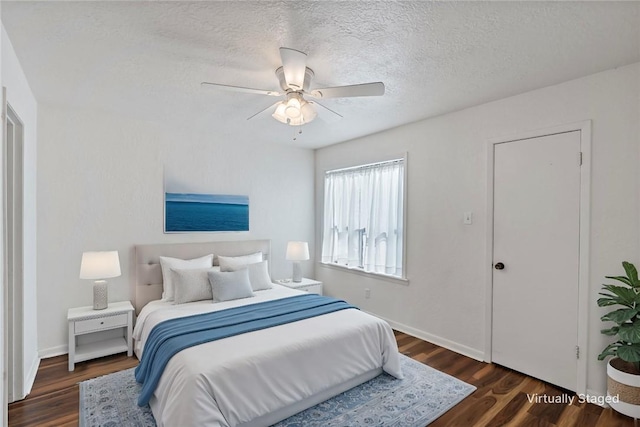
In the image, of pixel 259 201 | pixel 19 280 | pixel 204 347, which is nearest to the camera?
pixel 204 347

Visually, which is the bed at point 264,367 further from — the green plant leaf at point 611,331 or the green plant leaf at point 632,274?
the green plant leaf at point 632,274

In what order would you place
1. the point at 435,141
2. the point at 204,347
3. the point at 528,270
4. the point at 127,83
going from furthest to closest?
the point at 435,141, the point at 528,270, the point at 127,83, the point at 204,347

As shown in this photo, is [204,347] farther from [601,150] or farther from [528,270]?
[601,150]

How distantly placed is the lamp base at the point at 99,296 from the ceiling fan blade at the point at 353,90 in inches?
110

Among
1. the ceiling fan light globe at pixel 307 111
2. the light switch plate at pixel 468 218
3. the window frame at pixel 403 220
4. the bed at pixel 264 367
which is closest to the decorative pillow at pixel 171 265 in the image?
the bed at pixel 264 367

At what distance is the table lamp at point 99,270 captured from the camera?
2990mm

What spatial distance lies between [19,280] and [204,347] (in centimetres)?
156

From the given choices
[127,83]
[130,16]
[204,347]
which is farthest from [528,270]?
[127,83]

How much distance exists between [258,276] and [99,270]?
157 cm

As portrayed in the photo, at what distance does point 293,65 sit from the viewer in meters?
2.00

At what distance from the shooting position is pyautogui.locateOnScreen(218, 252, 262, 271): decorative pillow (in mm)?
3686

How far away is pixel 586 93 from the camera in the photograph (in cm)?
250

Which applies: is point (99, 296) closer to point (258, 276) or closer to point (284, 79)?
point (258, 276)

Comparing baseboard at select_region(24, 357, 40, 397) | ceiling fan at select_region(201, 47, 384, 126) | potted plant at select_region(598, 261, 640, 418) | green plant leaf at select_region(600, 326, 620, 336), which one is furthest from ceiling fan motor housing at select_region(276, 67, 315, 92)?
baseboard at select_region(24, 357, 40, 397)
